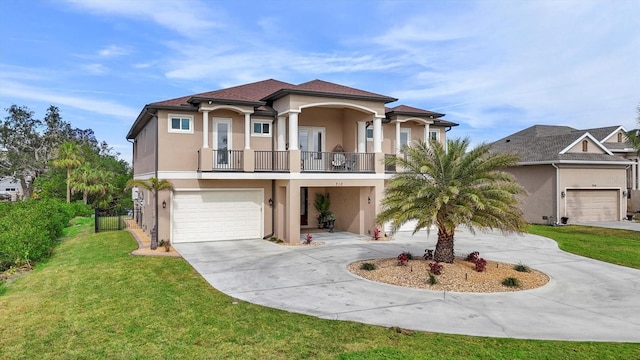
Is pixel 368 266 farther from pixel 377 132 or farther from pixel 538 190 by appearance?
pixel 538 190

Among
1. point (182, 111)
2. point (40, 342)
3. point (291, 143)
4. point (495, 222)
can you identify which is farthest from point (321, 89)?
point (40, 342)

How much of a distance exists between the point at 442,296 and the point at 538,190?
20099 millimetres

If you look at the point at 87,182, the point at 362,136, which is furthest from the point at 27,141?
the point at 362,136

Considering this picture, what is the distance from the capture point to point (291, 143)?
55.3 ft

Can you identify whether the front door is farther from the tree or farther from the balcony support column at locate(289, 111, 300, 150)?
the tree

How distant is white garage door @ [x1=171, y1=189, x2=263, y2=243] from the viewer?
16891 millimetres

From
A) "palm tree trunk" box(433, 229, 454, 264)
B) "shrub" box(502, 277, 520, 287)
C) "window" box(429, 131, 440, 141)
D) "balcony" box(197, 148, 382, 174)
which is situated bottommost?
"shrub" box(502, 277, 520, 287)

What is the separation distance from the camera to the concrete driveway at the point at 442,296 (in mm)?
7262

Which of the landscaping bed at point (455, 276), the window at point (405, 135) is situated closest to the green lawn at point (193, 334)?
the landscaping bed at point (455, 276)

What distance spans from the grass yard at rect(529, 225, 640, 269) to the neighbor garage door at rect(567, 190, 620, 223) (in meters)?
2.16

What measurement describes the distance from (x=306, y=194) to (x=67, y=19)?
1249cm

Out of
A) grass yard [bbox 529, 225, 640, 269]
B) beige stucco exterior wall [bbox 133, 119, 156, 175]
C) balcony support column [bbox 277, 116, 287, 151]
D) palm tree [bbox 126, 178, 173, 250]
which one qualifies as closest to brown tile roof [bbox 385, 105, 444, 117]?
balcony support column [bbox 277, 116, 287, 151]

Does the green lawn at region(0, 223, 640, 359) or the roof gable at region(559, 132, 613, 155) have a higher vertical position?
the roof gable at region(559, 132, 613, 155)

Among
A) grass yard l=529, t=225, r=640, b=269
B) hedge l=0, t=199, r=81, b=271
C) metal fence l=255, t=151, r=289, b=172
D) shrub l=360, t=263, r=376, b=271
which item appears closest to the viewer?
shrub l=360, t=263, r=376, b=271
